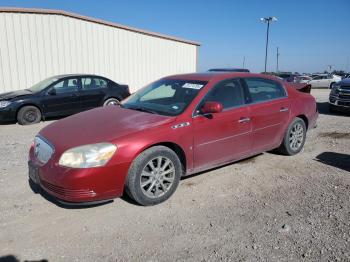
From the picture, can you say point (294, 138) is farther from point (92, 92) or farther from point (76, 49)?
point (76, 49)

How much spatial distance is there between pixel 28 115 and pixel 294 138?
728cm

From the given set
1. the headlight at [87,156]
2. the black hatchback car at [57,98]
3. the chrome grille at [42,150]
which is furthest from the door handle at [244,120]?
the black hatchback car at [57,98]

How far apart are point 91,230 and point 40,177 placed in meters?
0.89

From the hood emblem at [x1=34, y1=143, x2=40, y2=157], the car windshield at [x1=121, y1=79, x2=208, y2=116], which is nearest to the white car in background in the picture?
the car windshield at [x1=121, y1=79, x2=208, y2=116]

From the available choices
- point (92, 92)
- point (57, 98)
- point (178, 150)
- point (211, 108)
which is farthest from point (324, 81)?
point (178, 150)

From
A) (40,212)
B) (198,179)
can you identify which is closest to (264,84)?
(198,179)

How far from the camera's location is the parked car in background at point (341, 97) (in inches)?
424

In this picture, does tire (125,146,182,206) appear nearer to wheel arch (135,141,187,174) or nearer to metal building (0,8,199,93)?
wheel arch (135,141,187,174)

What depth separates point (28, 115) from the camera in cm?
965

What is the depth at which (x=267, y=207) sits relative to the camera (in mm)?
4035

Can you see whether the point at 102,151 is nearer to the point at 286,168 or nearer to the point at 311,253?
the point at 311,253

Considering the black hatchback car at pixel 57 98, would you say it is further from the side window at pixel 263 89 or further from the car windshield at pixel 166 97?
the side window at pixel 263 89

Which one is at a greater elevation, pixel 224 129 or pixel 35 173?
pixel 224 129

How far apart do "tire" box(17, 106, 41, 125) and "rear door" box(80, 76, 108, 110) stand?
1.38 meters
